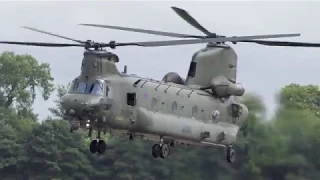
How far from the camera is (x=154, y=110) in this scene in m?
55.7

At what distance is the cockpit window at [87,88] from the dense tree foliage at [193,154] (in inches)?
58.4

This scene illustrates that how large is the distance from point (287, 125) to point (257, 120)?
2.01 meters

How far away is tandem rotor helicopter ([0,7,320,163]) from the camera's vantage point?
175 ft

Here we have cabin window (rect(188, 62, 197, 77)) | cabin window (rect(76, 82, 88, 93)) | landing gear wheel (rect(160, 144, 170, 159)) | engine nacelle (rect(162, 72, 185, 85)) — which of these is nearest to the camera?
cabin window (rect(76, 82, 88, 93))

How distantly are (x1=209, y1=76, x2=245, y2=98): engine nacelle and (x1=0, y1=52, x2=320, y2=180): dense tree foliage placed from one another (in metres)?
4.54

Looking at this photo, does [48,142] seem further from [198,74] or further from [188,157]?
[198,74]

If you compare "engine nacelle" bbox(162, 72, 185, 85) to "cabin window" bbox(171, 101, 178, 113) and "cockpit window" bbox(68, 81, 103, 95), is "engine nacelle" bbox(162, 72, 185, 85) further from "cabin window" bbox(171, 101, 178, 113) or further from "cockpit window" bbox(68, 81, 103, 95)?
"cockpit window" bbox(68, 81, 103, 95)

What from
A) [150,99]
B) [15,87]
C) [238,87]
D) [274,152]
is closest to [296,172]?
[274,152]

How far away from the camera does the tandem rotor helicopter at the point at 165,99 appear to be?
175 feet

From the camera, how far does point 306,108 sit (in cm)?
6862

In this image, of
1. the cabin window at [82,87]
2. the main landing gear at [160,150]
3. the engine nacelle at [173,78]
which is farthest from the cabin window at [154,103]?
the engine nacelle at [173,78]

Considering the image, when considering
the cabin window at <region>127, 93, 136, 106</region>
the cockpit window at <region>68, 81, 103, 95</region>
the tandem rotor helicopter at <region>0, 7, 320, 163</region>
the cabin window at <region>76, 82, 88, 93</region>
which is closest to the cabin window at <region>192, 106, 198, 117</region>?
the tandem rotor helicopter at <region>0, 7, 320, 163</region>

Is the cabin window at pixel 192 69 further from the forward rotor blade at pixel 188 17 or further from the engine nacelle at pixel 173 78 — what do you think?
the forward rotor blade at pixel 188 17

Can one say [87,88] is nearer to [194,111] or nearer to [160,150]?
[160,150]
